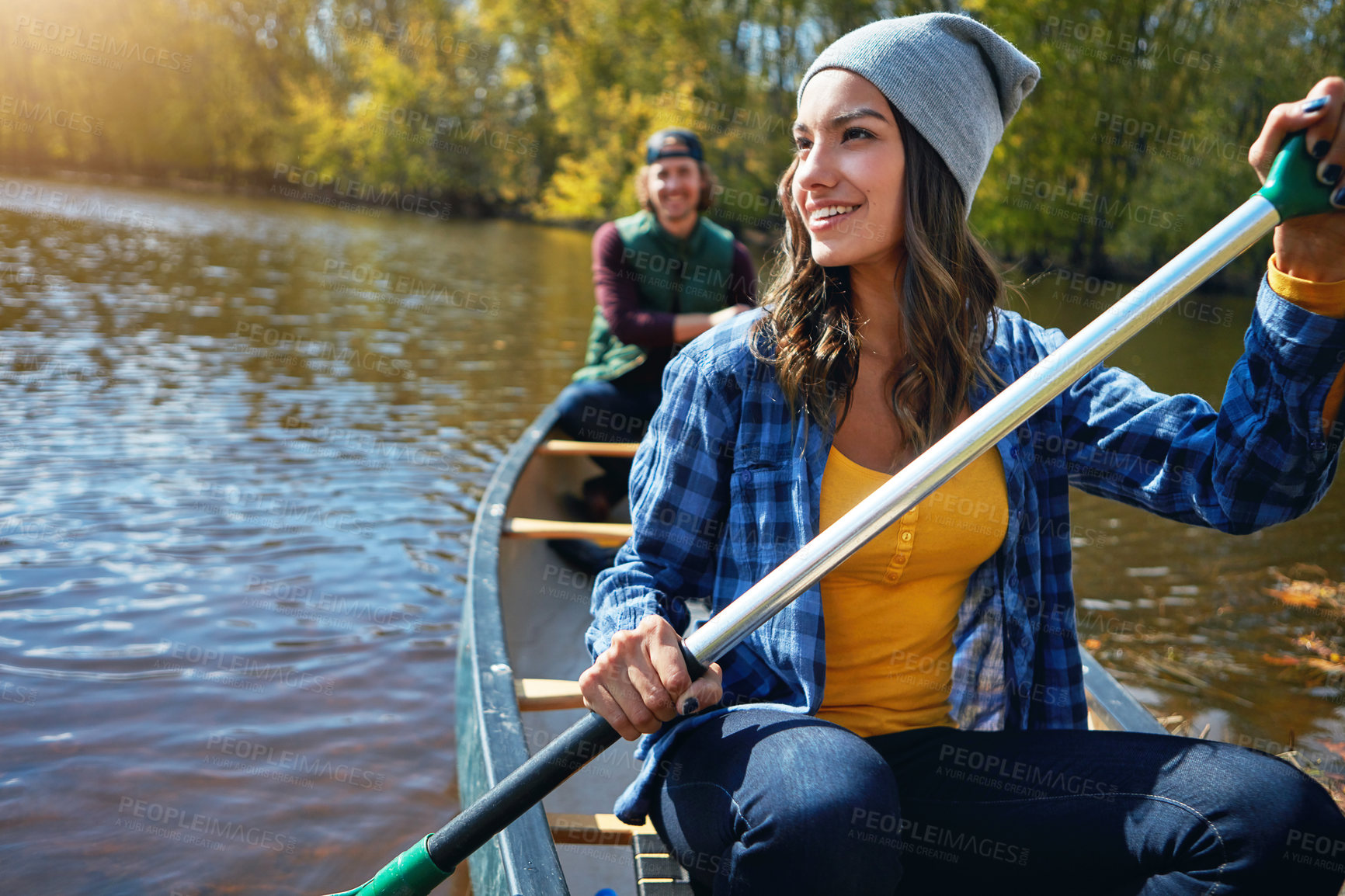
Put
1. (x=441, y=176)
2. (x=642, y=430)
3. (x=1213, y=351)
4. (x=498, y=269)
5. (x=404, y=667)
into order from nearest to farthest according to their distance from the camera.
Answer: (x=404, y=667)
(x=642, y=430)
(x=1213, y=351)
(x=498, y=269)
(x=441, y=176)

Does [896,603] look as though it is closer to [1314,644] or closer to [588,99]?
[1314,644]

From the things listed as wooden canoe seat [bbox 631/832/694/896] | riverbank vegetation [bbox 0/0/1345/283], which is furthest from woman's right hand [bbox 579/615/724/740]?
riverbank vegetation [bbox 0/0/1345/283]

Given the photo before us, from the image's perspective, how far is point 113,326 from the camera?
32.3 ft

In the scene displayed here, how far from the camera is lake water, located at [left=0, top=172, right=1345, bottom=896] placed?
288 centimetres

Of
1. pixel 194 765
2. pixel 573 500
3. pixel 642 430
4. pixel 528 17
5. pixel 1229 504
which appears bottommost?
pixel 194 765

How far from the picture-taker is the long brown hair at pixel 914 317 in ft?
5.22

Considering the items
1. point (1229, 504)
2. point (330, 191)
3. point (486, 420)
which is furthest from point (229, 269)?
point (330, 191)

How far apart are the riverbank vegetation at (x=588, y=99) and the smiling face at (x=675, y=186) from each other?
50.1 feet

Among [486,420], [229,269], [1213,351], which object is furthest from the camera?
[229,269]

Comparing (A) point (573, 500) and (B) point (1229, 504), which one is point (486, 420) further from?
(B) point (1229, 504)

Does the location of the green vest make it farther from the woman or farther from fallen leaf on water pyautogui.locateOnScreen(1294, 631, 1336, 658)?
the woman

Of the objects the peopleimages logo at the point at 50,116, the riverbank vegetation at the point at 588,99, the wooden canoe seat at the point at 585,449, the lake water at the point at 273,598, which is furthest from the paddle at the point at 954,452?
the peopleimages logo at the point at 50,116

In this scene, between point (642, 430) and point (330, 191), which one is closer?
point (642, 430)

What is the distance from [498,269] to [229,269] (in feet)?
17.2
